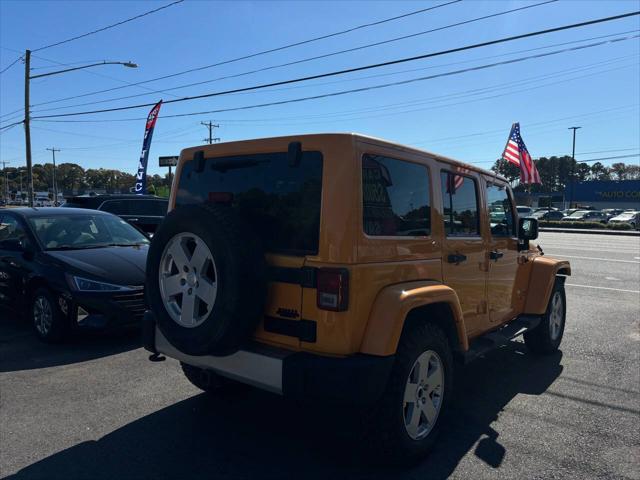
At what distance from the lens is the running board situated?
12.5 ft

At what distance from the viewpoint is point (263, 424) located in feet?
12.1

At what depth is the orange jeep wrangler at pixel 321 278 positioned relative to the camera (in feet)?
9.07

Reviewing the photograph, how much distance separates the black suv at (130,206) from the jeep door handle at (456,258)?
10.7 metres

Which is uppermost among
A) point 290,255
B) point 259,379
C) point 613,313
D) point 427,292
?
point 290,255

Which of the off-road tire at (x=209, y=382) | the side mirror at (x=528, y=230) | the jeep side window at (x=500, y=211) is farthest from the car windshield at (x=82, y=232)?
the side mirror at (x=528, y=230)

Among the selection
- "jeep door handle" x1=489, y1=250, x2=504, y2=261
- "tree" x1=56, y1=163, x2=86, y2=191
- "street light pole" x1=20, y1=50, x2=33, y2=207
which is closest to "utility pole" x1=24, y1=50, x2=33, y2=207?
"street light pole" x1=20, y1=50, x2=33, y2=207

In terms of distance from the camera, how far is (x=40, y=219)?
639 cm

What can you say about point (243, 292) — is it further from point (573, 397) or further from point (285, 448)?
point (573, 397)

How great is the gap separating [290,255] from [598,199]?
252ft

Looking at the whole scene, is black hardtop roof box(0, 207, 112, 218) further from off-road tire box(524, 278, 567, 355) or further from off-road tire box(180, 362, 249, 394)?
off-road tire box(524, 278, 567, 355)

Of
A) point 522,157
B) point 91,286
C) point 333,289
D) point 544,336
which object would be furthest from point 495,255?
point 522,157

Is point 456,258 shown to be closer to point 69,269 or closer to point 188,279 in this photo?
point 188,279

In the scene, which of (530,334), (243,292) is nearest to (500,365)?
(530,334)

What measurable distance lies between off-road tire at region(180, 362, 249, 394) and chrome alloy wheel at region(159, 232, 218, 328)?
883mm
